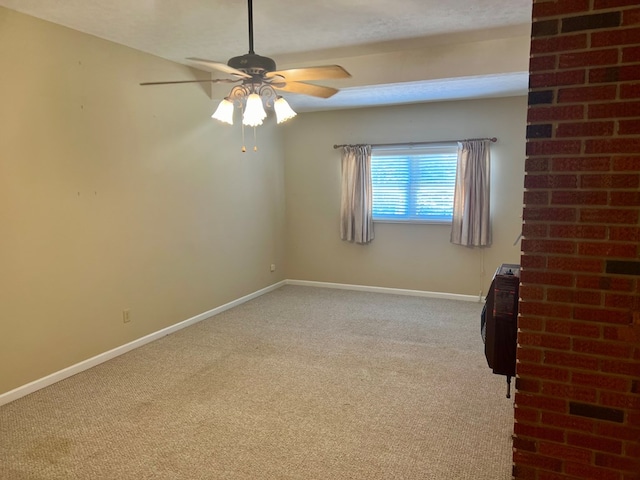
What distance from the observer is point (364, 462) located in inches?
87.4

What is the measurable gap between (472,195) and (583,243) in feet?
12.3

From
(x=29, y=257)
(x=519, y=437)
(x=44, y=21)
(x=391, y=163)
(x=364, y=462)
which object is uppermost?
(x=44, y=21)

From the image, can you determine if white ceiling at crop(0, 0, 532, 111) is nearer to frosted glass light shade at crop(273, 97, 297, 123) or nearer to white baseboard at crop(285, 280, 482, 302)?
frosted glass light shade at crop(273, 97, 297, 123)

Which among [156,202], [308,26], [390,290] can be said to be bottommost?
[390,290]

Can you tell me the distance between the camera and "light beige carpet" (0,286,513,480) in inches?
86.7

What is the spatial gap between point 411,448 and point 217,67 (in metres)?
2.33

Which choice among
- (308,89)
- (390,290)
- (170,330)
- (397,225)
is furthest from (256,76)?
(390,290)

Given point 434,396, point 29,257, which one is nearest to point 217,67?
point 29,257

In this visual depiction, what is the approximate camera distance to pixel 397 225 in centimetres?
559

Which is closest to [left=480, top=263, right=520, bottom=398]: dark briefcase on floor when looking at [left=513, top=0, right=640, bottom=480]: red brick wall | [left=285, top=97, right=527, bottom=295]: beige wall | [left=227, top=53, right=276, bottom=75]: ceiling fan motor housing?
[left=513, top=0, right=640, bottom=480]: red brick wall

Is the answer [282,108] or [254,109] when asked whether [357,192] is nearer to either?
[282,108]

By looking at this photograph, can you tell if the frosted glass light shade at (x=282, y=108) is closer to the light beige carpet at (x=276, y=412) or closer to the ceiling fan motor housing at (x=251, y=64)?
the ceiling fan motor housing at (x=251, y=64)

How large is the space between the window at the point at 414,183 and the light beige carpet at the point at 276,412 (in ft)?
5.68

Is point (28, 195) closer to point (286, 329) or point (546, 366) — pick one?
point (286, 329)
